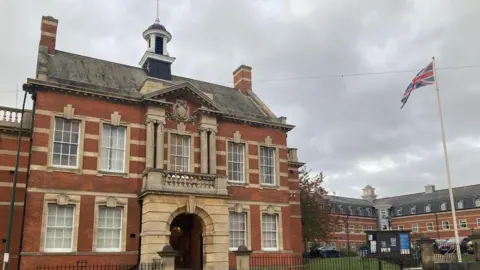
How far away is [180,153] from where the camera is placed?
1036 inches

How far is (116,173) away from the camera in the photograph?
24.0 meters

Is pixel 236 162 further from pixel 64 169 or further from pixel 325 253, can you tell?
pixel 325 253

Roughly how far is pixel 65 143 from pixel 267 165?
1269cm

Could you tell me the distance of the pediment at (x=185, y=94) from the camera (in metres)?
25.5

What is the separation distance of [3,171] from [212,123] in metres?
11.6

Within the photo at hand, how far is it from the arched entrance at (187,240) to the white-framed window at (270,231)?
15.2ft

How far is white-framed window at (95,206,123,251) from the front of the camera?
75.6ft

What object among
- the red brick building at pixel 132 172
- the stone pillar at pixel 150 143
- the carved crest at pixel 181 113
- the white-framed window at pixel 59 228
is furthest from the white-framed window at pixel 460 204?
the white-framed window at pixel 59 228

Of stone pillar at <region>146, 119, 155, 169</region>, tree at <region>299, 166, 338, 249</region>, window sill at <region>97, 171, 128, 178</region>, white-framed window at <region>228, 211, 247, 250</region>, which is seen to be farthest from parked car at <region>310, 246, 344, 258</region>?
window sill at <region>97, 171, 128, 178</region>

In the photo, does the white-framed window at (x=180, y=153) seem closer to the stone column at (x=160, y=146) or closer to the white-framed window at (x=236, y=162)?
the stone column at (x=160, y=146)

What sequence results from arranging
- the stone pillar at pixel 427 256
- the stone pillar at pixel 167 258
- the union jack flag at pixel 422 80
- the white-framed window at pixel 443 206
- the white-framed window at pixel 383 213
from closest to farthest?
the stone pillar at pixel 167 258 < the stone pillar at pixel 427 256 < the union jack flag at pixel 422 80 < the white-framed window at pixel 443 206 < the white-framed window at pixel 383 213

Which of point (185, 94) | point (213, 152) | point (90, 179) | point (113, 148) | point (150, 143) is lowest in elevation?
point (90, 179)

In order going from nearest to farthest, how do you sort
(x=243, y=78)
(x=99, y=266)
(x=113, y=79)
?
(x=99, y=266) < (x=113, y=79) < (x=243, y=78)

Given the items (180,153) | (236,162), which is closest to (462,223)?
(236,162)
